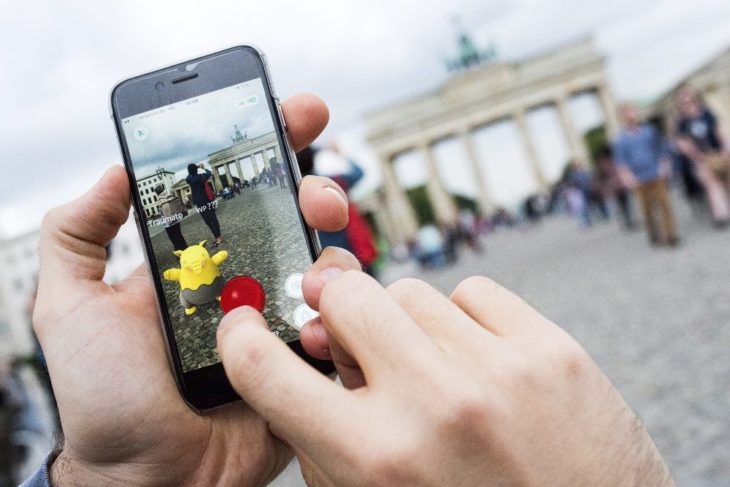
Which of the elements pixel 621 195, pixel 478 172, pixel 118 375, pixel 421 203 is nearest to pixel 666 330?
pixel 118 375

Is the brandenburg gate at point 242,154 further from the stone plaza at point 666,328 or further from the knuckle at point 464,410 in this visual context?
the stone plaza at point 666,328

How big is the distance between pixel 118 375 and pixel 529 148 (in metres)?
64.1

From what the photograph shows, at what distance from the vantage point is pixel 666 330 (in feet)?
18.1

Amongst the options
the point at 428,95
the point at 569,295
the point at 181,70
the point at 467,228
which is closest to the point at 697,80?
the point at 428,95

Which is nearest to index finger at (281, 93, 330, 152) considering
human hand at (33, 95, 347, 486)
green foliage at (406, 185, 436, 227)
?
human hand at (33, 95, 347, 486)

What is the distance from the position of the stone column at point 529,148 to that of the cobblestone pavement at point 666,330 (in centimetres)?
5229

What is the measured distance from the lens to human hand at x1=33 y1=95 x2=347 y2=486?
187 centimetres

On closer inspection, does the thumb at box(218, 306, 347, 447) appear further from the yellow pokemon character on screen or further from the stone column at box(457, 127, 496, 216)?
the stone column at box(457, 127, 496, 216)

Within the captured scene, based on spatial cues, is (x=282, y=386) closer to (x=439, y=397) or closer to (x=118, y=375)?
(x=439, y=397)

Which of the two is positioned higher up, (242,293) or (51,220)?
(51,220)

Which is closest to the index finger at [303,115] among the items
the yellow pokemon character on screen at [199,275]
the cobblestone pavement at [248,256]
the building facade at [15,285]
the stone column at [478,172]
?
the cobblestone pavement at [248,256]

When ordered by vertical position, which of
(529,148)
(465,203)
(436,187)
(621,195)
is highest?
(621,195)

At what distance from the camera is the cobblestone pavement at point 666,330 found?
350 centimetres

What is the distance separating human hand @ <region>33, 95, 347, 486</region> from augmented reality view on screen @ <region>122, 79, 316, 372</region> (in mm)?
111
